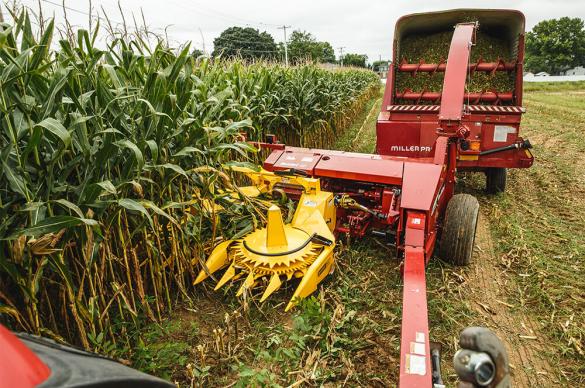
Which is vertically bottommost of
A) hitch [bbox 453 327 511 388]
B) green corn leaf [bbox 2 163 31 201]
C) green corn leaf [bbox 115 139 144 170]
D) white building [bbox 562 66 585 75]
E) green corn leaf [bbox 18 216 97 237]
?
hitch [bbox 453 327 511 388]

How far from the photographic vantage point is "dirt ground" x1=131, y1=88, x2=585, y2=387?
238 cm

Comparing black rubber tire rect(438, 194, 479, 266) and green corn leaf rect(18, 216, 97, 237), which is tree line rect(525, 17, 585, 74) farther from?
green corn leaf rect(18, 216, 97, 237)

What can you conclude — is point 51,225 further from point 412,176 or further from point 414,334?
point 412,176

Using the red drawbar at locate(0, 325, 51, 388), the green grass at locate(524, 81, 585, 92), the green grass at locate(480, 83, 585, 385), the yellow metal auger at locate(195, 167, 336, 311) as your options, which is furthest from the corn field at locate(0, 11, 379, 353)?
the green grass at locate(524, 81, 585, 92)

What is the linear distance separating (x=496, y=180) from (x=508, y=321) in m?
3.24

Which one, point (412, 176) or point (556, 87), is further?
point (556, 87)

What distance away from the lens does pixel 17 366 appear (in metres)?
0.68

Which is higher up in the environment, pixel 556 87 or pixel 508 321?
pixel 556 87

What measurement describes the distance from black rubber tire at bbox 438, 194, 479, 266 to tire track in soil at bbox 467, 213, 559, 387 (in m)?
0.23

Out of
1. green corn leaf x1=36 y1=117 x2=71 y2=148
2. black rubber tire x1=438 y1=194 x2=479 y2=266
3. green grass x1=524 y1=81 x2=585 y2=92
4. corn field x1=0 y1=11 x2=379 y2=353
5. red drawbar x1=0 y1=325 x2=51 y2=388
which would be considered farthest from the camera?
green grass x1=524 y1=81 x2=585 y2=92

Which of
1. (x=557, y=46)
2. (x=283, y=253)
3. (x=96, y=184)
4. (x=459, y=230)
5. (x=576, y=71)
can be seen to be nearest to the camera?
(x=96, y=184)

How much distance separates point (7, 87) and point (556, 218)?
547cm

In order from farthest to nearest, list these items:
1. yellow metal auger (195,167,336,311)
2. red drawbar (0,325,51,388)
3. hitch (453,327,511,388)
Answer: yellow metal auger (195,167,336,311)
hitch (453,327,511,388)
red drawbar (0,325,51,388)

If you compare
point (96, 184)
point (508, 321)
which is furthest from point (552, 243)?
point (96, 184)
